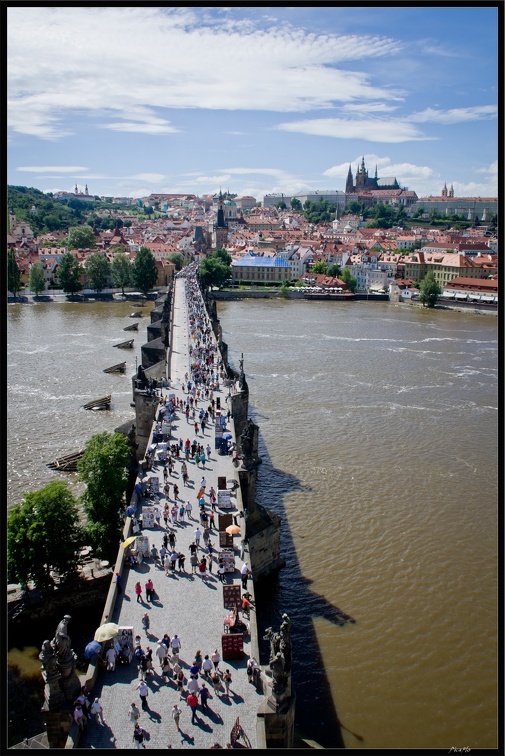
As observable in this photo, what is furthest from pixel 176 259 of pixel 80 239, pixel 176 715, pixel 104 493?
pixel 176 715

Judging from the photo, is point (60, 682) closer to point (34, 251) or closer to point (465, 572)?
point (465, 572)

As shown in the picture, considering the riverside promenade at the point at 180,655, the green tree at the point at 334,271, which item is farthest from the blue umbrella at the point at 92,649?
the green tree at the point at 334,271

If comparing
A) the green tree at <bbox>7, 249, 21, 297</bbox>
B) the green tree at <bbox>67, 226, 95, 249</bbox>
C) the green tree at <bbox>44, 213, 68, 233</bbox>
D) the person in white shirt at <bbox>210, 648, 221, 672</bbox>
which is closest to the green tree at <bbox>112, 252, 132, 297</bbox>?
the green tree at <bbox>7, 249, 21, 297</bbox>

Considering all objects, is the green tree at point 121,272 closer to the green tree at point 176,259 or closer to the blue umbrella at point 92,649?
the green tree at point 176,259

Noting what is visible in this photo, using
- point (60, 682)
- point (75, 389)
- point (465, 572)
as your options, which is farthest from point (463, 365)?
point (60, 682)

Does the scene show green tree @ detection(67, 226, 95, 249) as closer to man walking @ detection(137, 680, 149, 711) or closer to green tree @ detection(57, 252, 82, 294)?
green tree @ detection(57, 252, 82, 294)

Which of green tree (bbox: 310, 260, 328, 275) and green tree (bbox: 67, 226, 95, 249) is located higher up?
green tree (bbox: 67, 226, 95, 249)
